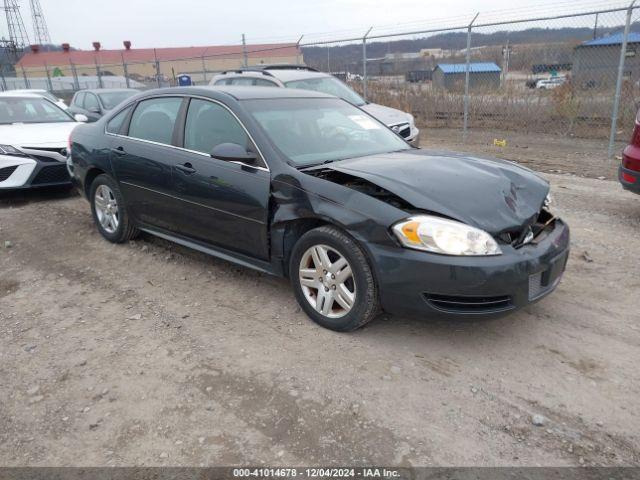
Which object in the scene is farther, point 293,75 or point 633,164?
point 293,75

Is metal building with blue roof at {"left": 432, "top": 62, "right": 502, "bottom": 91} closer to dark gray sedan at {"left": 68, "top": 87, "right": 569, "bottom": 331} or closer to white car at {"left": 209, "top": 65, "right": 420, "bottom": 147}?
white car at {"left": 209, "top": 65, "right": 420, "bottom": 147}

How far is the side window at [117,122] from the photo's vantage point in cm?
519

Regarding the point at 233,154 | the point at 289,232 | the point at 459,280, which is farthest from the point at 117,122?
the point at 459,280

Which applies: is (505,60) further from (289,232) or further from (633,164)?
(289,232)

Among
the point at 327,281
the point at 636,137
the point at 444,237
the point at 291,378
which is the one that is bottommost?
the point at 291,378

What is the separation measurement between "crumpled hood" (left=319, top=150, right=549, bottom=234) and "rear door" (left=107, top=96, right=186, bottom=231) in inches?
61.7

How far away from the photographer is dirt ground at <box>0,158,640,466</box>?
2551 mm

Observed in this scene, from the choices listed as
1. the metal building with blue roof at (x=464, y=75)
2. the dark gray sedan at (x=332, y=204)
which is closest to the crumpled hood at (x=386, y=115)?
the dark gray sedan at (x=332, y=204)

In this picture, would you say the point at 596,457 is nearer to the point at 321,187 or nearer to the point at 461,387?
the point at 461,387

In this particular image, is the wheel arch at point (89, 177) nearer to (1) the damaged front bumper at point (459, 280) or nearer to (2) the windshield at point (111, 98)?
(1) the damaged front bumper at point (459, 280)

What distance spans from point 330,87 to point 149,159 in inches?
232

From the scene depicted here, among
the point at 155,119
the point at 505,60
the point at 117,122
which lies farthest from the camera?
the point at 505,60

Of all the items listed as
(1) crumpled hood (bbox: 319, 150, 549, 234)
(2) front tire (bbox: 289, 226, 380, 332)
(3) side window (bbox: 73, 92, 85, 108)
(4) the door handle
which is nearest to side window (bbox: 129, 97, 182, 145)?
(4) the door handle

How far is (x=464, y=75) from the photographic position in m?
13.5
